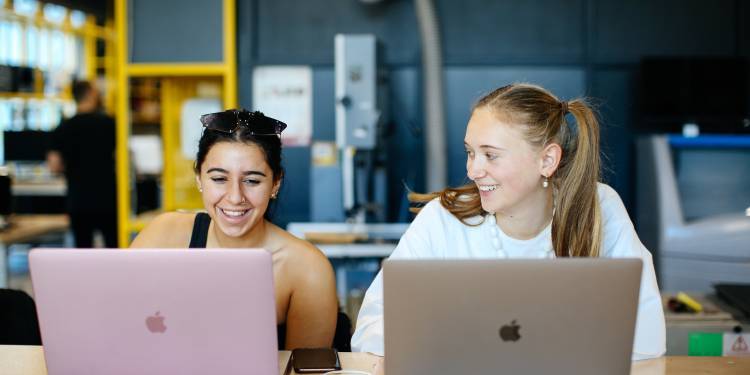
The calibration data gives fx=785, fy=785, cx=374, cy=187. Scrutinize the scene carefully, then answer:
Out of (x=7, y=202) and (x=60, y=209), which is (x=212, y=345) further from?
(x=60, y=209)

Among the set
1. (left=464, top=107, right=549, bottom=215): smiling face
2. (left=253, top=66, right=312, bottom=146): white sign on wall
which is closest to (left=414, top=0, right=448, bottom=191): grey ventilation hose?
(left=253, top=66, right=312, bottom=146): white sign on wall

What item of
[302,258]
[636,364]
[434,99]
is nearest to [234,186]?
[302,258]

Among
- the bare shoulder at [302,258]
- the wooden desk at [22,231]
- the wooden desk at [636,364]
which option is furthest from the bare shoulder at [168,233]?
the wooden desk at [22,231]

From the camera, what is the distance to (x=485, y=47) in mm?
5594

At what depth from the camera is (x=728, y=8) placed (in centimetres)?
Result: 552

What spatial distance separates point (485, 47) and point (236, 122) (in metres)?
3.65

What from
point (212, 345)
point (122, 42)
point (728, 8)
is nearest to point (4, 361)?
point (212, 345)

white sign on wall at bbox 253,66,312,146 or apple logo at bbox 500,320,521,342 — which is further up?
white sign on wall at bbox 253,66,312,146

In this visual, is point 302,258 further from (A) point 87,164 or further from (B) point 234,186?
(A) point 87,164

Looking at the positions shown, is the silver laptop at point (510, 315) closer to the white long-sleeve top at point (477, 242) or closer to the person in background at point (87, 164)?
the white long-sleeve top at point (477, 242)

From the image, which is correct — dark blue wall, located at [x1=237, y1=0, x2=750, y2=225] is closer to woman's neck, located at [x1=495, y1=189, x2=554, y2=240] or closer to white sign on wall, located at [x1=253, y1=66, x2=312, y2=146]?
white sign on wall, located at [x1=253, y1=66, x2=312, y2=146]

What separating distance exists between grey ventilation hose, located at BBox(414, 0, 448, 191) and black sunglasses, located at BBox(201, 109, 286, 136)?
309 centimetres

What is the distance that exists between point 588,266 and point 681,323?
1.39 metres

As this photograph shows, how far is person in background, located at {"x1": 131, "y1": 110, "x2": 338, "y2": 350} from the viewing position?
Result: 2.21 metres
